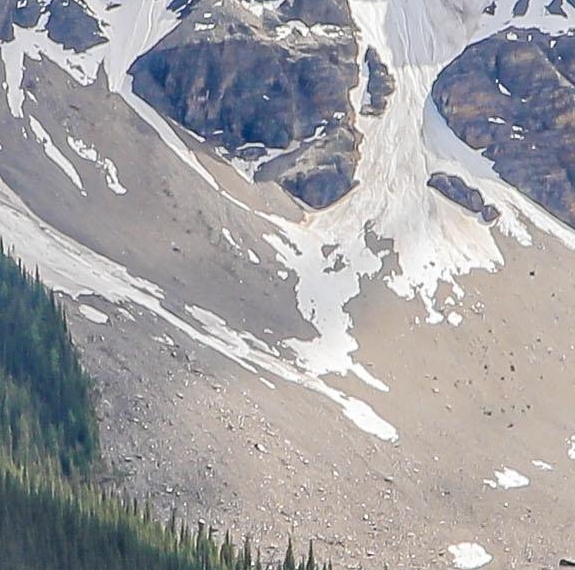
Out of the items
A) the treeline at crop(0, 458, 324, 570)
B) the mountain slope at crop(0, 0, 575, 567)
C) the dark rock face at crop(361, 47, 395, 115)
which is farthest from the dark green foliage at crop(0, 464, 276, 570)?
the dark rock face at crop(361, 47, 395, 115)

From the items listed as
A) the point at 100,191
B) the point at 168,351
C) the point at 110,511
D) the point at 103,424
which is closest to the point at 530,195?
the point at 100,191

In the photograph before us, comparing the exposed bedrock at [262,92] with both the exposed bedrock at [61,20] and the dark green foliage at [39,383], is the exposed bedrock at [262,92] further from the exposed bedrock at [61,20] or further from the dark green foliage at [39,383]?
the dark green foliage at [39,383]

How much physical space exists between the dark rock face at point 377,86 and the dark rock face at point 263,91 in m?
0.35

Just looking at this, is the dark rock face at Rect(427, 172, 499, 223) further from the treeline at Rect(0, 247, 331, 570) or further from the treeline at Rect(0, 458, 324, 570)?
the treeline at Rect(0, 458, 324, 570)

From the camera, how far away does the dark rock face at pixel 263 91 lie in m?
159

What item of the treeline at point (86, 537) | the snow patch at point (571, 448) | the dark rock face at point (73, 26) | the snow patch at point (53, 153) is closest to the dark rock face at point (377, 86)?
the dark rock face at point (73, 26)

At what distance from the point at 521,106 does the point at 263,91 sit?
26736 millimetres

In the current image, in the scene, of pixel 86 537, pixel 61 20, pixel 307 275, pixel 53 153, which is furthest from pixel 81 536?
pixel 61 20

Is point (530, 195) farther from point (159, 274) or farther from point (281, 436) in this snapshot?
point (281, 436)

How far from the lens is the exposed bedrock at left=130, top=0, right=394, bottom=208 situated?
159 meters

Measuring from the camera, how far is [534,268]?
150 meters

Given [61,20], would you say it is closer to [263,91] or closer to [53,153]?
[263,91]

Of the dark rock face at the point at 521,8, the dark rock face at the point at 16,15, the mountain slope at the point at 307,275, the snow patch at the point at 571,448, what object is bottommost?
the snow patch at the point at 571,448

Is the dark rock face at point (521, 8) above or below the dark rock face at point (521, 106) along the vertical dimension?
above
